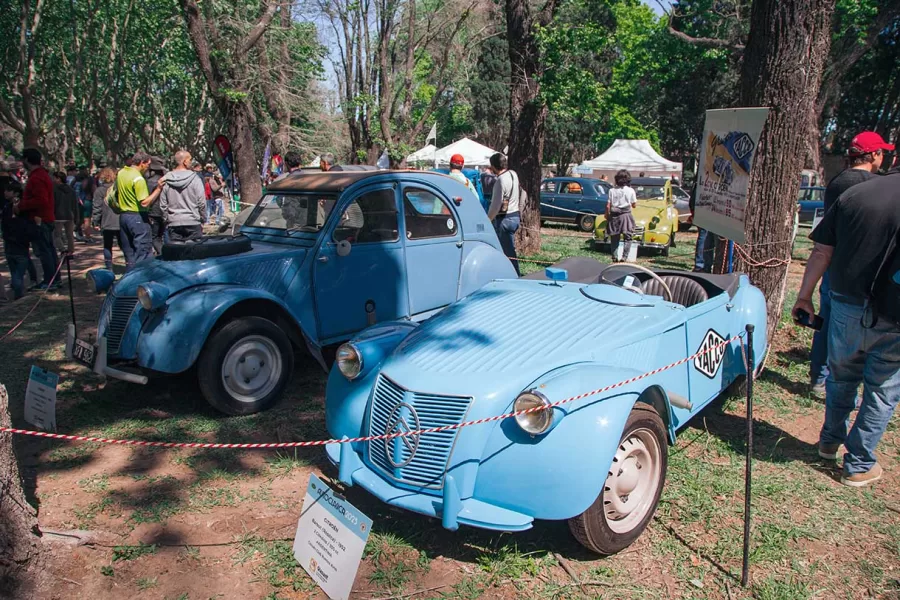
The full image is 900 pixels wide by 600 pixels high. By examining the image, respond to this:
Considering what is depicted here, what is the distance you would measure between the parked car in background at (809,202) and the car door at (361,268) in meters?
19.5

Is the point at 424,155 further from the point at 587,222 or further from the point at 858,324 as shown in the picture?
the point at 858,324

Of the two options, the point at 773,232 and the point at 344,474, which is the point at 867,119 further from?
the point at 344,474

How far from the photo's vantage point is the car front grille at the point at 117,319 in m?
4.81

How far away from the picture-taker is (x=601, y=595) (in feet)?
9.37

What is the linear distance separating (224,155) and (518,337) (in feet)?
37.0

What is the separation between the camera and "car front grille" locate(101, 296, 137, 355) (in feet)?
15.8

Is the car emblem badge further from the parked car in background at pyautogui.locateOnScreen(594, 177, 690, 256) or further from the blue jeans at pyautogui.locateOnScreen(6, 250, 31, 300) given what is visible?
the parked car in background at pyautogui.locateOnScreen(594, 177, 690, 256)

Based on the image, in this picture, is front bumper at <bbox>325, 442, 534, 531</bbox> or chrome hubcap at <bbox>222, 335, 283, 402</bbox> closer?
front bumper at <bbox>325, 442, 534, 531</bbox>

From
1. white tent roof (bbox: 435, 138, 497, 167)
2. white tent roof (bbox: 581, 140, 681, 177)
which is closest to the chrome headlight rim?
white tent roof (bbox: 435, 138, 497, 167)

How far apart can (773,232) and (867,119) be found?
3538 centimetres

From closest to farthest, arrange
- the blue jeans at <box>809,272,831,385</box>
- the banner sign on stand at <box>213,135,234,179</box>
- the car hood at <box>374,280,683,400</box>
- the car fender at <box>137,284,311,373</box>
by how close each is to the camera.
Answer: the car hood at <box>374,280,683,400</box>
the car fender at <box>137,284,311,373</box>
the blue jeans at <box>809,272,831,385</box>
the banner sign on stand at <box>213,135,234,179</box>

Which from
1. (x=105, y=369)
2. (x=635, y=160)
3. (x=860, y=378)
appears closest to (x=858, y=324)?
(x=860, y=378)

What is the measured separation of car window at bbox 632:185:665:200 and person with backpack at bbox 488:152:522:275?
832cm

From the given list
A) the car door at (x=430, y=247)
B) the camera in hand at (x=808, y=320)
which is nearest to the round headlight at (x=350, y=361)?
the car door at (x=430, y=247)
